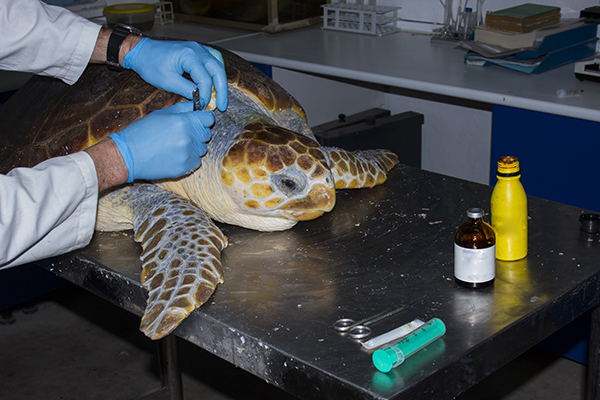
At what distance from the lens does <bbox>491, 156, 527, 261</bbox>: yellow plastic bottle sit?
111 centimetres

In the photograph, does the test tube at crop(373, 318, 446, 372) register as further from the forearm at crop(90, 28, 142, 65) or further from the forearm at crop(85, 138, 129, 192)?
the forearm at crop(90, 28, 142, 65)

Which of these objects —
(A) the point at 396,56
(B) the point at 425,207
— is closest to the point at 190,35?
(A) the point at 396,56

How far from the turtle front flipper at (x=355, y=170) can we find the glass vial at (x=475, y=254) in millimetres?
520

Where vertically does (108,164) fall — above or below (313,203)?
above

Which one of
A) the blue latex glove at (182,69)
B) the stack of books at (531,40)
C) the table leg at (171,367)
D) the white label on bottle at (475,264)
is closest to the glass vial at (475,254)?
the white label on bottle at (475,264)

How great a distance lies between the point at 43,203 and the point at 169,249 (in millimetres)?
261

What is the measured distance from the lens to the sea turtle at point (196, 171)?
1.14 m

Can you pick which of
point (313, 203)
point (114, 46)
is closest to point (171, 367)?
point (313, 203)

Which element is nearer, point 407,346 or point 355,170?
point 407,346

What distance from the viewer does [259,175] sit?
4.16ft

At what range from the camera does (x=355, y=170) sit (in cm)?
157

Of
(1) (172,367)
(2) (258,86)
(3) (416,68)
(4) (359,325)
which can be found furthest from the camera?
(3) (416,68)

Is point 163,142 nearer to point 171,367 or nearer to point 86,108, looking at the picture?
point 86,108

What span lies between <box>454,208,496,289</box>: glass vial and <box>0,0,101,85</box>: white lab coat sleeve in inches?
38.7
